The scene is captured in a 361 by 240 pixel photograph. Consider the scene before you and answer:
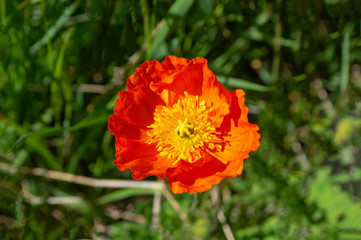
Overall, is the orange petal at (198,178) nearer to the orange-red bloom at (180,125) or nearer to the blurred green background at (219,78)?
the orange-red bloom at (180,125)

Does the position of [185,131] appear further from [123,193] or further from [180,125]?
[123,193]

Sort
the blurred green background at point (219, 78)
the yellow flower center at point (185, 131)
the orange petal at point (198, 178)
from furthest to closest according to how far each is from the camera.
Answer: the blurred green background at point (219, 78)
the yellow flower center at point (185, 131)
the orange petal at point (198, 178)

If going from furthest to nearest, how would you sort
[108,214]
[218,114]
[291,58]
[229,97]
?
[291,58], [108,214], [218,114], [229,97]

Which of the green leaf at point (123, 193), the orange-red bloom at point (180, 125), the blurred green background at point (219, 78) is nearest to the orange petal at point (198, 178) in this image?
the orange-red bloom at point (180, 125)

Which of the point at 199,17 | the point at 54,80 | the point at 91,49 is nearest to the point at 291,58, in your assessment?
the point at 199,17

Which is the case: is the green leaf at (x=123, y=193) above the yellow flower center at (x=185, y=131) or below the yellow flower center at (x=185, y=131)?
below

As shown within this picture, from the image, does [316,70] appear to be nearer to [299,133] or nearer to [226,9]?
[299,133]

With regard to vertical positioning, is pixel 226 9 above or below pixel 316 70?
above

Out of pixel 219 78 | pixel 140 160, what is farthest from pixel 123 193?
pixel 219 78
